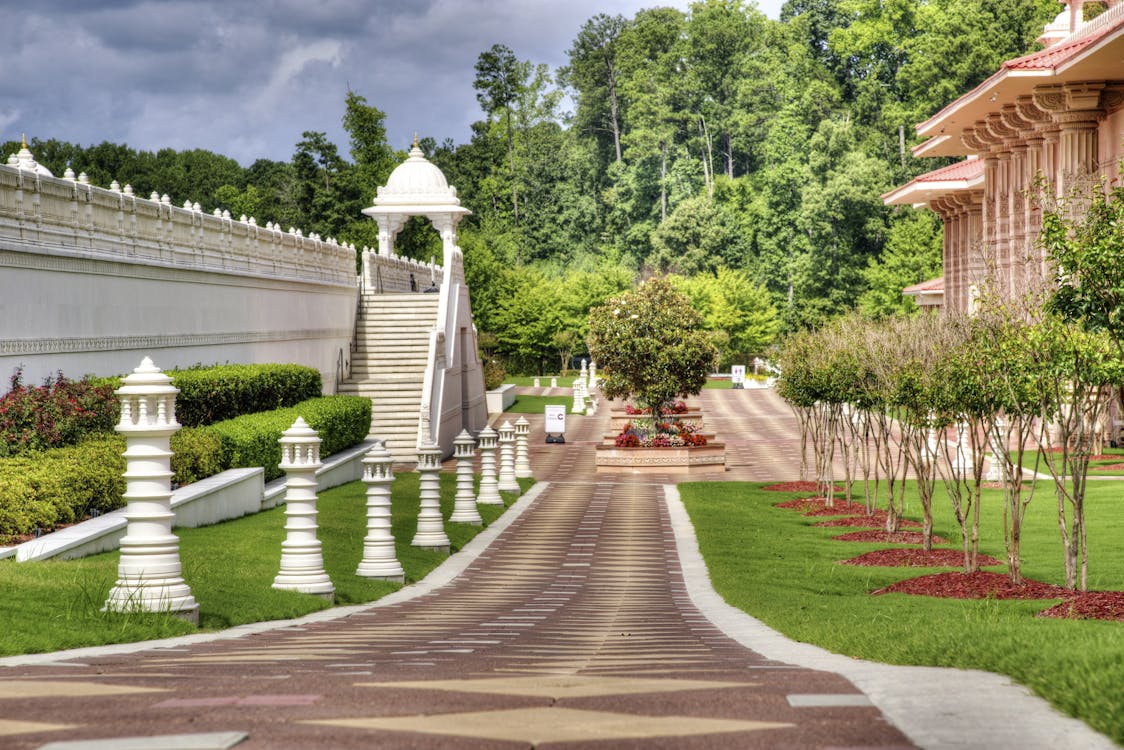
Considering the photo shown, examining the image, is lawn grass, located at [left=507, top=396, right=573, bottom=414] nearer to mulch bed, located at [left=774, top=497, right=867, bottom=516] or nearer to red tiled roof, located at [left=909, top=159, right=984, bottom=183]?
red tiled roof, located at [left=909, top=159, right=984, bottom=183]

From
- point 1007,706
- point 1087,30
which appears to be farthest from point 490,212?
point 1007,706

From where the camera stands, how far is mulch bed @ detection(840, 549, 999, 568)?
63.8 ft

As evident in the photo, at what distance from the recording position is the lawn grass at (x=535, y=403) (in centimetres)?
5841

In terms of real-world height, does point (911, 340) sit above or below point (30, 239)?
below

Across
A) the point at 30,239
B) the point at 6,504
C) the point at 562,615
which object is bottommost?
the point at 562,615

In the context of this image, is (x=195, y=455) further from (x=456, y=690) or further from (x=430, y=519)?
(x=456, y=690)

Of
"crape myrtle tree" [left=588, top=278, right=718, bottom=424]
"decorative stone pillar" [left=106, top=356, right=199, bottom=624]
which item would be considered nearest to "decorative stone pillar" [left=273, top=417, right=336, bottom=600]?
"decorative stone pillar" [left=106, top=356, right=199, bottom=624]

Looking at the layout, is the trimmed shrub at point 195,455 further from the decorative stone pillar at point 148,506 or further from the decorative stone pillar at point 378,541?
the decorative stone pillar at point 148,506

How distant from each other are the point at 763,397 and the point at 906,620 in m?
51.8

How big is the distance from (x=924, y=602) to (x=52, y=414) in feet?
35.3

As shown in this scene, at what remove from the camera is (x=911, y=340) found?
19828 mm

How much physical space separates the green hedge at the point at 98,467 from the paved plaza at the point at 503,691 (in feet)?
11.8

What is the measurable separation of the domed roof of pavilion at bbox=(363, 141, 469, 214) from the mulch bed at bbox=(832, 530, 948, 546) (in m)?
26.8

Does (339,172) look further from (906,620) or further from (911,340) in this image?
(906,620)
